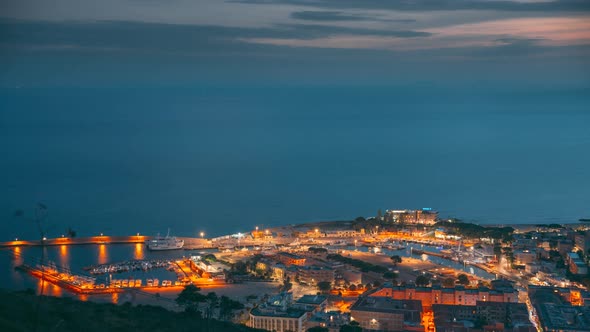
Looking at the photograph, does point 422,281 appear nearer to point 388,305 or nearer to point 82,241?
point 388,305

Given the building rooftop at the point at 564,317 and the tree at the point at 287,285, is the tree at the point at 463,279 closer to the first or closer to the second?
the building rooftop at the point at 564,317

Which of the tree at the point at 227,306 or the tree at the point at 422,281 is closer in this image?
the tree at the point at 227,306

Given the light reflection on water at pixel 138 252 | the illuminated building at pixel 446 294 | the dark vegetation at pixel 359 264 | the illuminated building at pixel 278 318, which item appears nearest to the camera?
the illuminated building at pixel 278 318

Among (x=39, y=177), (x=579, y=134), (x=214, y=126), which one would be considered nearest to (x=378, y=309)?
(x=39, y=177)

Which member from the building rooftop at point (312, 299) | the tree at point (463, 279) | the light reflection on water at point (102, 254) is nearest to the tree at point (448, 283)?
the tree at point (463, 279)

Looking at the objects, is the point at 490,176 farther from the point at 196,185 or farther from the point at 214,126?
the point at 214,126
